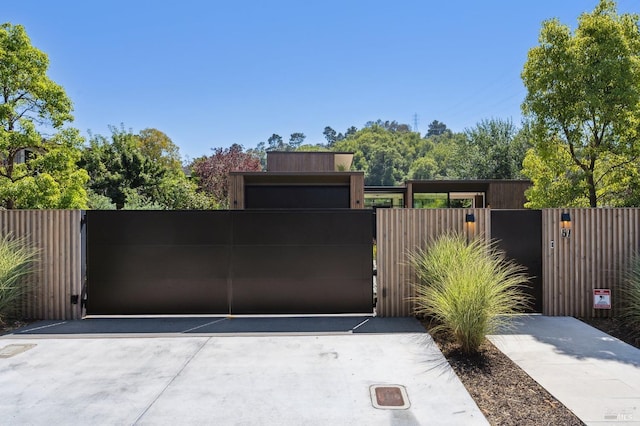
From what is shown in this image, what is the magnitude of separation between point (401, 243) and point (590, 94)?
5298 millimetres

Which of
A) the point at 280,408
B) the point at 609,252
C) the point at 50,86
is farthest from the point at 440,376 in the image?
the point at 50,86

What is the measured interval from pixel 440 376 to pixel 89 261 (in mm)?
5216

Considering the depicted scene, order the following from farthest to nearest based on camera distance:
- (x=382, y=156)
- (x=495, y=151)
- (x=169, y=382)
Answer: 1. (x=382, y=156)
2. (x=495, y=151)
3. (x=169, y=382)

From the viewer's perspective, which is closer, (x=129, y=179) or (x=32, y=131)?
(x=32, y=131)

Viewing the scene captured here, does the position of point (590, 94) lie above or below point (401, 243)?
above

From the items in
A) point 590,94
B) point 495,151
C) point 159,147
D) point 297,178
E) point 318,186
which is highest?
point 159,147

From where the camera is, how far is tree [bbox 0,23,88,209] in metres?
A: 8.06

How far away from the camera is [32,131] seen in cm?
829

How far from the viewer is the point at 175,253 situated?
5457 mm

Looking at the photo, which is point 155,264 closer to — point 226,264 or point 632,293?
point 226,264

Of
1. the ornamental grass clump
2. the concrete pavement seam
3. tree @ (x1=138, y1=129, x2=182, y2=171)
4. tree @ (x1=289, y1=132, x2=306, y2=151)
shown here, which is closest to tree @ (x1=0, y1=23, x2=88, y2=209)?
the concrete pavement seam

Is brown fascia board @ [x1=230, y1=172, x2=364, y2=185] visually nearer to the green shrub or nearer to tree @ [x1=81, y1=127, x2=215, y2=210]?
the green shrub

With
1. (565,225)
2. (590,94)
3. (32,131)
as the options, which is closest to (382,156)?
(590,94)

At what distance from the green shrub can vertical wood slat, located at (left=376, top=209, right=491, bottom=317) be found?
1974 millimetres
